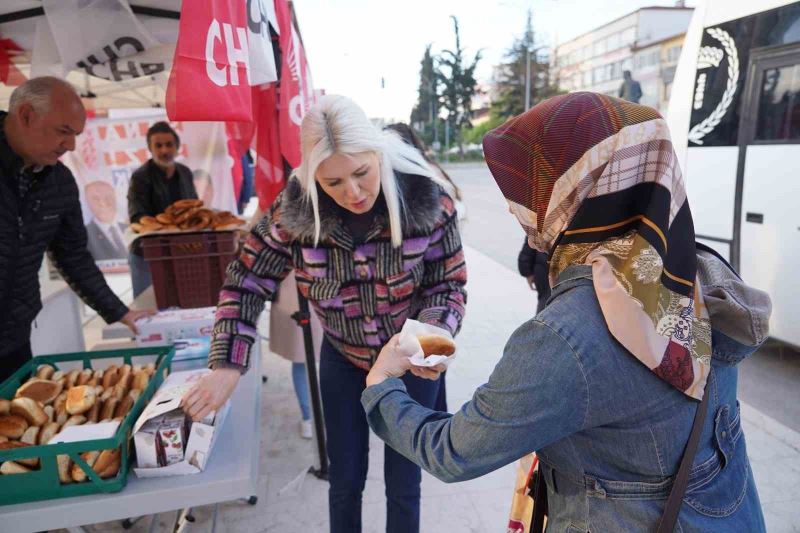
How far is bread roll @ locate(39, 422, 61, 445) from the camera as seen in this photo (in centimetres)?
140

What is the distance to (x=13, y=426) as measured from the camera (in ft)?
4.62

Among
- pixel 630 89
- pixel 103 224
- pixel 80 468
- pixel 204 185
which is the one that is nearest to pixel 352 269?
pixel 80 468

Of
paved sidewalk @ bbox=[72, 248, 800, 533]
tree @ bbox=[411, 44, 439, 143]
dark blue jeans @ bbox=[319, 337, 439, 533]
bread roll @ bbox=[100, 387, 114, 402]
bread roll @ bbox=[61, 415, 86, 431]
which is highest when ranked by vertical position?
tree @ bbox=[411, 44, 439, 143]

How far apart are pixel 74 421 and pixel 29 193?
0.92m

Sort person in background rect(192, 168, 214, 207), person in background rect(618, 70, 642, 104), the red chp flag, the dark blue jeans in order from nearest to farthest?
1. the dark blue jeans
2. the red chp flag
3. person in background rect(192, 168, 214, 207)
4. person in background rect(618, 70, 642, 104)

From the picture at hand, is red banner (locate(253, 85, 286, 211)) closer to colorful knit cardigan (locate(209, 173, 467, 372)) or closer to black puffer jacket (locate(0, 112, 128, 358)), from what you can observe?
black puffer jacket (locate(0, 112, 128, 358))

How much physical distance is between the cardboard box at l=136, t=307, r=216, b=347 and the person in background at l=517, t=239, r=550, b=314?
6.41 ft

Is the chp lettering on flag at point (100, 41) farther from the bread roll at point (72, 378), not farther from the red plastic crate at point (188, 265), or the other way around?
the bread roll at point (72, 378)

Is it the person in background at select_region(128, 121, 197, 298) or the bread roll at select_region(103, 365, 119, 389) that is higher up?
the person in background at select_region(128, 121, 197, 298)

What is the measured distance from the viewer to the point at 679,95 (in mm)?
4695

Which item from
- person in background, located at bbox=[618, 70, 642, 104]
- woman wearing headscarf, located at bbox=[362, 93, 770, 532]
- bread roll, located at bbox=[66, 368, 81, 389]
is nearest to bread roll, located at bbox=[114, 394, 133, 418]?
bread roll, located at bbox=[66, 368, 81, 389]

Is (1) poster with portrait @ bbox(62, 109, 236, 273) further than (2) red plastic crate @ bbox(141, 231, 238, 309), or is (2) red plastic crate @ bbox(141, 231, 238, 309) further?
(1) poster with portrait @ bbox(62, 109, 236, 273)

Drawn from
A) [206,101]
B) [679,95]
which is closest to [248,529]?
[206,101]

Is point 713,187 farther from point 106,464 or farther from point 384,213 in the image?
point 106,464
